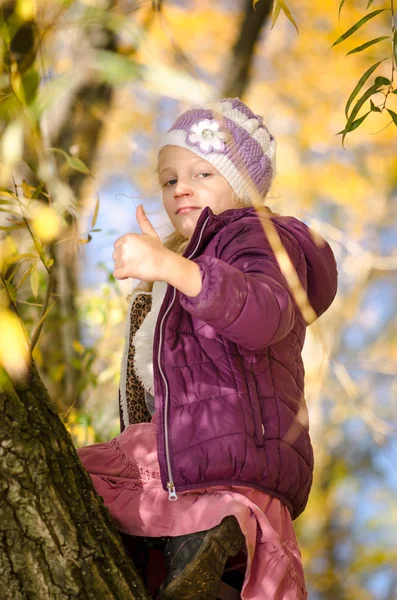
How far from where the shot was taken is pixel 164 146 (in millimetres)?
1604

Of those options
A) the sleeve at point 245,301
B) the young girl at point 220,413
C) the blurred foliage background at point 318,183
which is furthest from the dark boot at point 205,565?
the blurred foliage background at point 318,183

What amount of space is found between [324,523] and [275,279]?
7097 millimetres

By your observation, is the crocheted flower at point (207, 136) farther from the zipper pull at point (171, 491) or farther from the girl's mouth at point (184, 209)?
the zipper pull at point (171, 491)

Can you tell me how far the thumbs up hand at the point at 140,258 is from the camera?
102 centimetres

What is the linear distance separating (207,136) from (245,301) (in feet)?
1.94

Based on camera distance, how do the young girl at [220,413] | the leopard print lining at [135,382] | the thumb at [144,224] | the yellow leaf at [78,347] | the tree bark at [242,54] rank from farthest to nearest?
1. the tree bark at [242,54]
2. the yellow leaf at [78,347]
3. the leopard print lining at [135,382]
4. the thumb at [144,224]
5. the young girl at [220,413]

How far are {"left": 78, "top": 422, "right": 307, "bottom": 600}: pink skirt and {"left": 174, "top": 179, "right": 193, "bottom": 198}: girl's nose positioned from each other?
491 millimetres

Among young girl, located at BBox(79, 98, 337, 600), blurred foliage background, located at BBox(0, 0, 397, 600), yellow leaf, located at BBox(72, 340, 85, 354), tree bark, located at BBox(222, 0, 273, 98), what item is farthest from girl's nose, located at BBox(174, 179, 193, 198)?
tree bark, located at BBox(222, 0, 273, 98)

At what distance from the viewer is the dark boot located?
109 centimetres

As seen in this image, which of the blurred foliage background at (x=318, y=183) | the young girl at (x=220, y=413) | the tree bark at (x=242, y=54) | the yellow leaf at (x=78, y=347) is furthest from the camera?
the tree bark at (x=242, y=54)

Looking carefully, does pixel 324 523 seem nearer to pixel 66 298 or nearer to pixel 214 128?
pixel 66 298

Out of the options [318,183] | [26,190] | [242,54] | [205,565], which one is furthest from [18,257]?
[318,183]

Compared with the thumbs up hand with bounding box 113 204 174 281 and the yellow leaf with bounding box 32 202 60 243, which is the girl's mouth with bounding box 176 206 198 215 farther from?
the thumbs up hand with bounding box 113 204 174 281

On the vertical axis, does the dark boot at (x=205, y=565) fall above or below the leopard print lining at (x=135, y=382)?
below
